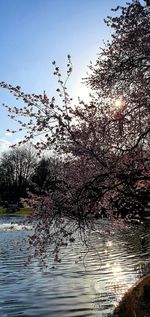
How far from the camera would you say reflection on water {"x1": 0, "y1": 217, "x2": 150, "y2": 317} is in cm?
1402

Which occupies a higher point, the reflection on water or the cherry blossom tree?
the cherry blossom tree

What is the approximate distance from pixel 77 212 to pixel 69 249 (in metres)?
17.1

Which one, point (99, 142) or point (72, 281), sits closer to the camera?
point (99, 142)

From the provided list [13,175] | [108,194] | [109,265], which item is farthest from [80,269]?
[13,175]

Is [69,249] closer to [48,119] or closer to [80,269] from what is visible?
[80,269]

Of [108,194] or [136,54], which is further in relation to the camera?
[108,194]

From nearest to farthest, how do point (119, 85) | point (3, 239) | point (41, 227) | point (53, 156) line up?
1. point (119, 85)
2. point (41, 227)
3. point (53, 156)
4. point (3, 239)

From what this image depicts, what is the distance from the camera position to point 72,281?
18062 mm

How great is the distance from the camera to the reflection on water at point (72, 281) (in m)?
14.0

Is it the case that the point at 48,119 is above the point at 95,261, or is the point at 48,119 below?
above

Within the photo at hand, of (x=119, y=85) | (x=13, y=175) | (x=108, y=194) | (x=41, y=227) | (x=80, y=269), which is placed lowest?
(x=80, y=269)

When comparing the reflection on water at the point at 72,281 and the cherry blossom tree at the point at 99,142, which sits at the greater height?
the cherry blossom tree at the point at 99,142

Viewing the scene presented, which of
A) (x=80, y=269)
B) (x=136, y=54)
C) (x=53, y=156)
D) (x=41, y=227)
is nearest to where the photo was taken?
(x=136, y=54)

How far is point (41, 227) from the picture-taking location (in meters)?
11.8
